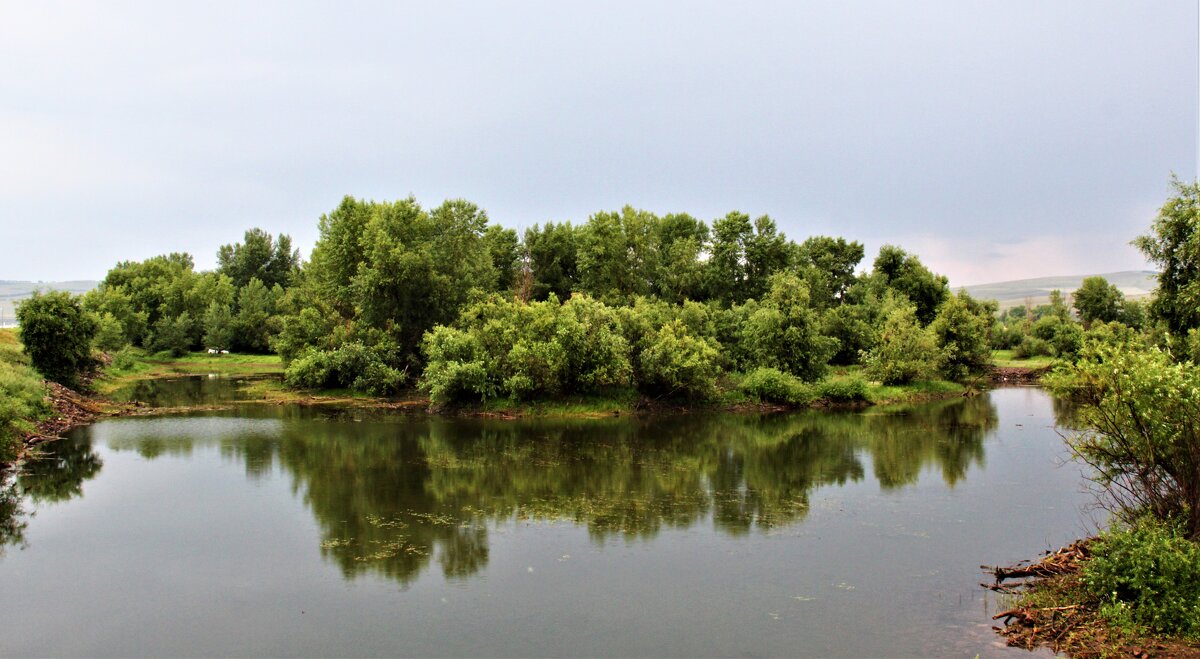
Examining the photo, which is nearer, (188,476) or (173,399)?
(188,476)

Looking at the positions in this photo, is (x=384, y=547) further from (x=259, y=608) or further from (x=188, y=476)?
(x=188, y=476)

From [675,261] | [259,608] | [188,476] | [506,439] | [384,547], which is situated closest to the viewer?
[259,608]

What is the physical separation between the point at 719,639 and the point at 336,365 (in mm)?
36936

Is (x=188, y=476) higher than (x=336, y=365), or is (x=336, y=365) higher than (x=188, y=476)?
(x=336, y=365)

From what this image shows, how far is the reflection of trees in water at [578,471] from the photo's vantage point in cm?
1823

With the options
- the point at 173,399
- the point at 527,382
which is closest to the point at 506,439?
the point at 527,382

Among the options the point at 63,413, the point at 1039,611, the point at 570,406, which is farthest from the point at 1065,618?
the point at 63,413

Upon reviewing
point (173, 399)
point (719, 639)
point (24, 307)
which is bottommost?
point (719, 639)

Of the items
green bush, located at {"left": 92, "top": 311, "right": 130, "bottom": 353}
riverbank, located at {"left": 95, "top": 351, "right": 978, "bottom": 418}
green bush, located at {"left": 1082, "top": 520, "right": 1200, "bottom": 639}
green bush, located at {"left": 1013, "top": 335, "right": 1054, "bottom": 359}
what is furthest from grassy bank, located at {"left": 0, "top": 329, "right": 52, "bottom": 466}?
green bush, located at {"left": 1013, "top": 335, "right": 1054, "bottom": 359}

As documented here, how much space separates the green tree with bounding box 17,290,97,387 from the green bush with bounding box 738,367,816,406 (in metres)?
36.2

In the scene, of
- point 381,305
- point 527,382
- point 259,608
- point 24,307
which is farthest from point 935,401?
point 24,307

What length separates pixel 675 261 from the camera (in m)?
54.8

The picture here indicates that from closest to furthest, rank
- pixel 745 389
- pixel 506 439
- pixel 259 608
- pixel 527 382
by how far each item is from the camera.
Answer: pixel 259 608, pixel 506 439, pixel 527 382, pixel 745 389

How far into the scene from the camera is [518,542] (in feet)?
57.0
